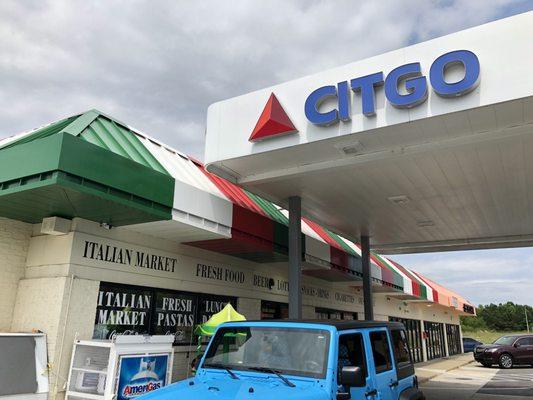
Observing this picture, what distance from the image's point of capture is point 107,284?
360 inches

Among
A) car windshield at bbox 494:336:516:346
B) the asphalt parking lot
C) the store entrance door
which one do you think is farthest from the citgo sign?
the store entrance door

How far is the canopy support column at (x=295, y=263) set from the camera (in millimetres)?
10234

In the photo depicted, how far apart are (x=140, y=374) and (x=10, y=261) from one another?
11.0ft

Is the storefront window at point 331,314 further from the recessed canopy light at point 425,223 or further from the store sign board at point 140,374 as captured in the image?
the store sign board at point 140,374

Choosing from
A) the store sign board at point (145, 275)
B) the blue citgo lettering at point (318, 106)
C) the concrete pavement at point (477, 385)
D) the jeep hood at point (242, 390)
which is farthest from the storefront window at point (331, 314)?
the jeep hood at point (242, 390)

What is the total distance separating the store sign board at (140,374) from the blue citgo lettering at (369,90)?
18.7 feet

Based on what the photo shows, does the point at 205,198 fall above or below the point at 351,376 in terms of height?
above

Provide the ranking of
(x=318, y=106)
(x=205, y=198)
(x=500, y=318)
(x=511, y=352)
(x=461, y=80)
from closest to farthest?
(x=461, y=80)
(x=318, y=106)
(x=205, y=198)
(x=511, y=352)
(x=500, y=318)

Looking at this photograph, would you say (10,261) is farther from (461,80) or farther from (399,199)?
(399,199)

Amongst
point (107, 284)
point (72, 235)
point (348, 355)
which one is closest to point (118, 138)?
point (72, 235)

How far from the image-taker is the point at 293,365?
454 centimetres

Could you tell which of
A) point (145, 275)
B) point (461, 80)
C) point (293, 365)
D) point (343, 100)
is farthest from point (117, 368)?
point (461, 80)

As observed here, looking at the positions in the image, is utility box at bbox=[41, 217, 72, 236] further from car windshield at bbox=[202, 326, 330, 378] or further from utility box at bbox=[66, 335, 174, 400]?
car windshield at bbox=[202, 326, 330, 378]

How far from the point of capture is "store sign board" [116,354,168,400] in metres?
7.72
